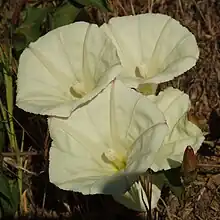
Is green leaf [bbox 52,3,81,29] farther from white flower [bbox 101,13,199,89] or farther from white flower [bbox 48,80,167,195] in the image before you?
white flower [bbox 48,80,167,195]

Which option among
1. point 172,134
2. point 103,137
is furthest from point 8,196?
point 172,134

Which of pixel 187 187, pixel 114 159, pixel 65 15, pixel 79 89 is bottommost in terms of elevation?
pixel 187 187

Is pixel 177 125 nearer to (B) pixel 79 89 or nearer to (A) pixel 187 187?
(B) pixel 79 89

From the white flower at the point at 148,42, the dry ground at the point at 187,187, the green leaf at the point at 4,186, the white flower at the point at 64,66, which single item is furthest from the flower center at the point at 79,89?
the green leaf at the point at 4,186

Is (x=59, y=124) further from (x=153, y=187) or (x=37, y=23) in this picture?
(x=37, y=23)

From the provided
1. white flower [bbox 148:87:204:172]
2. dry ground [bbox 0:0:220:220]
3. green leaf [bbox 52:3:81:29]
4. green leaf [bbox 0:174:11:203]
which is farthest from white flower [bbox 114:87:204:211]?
green leaf [bbox 52:3:81:29]

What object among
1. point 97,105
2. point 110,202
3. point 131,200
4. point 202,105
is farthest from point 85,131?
point 202,105
